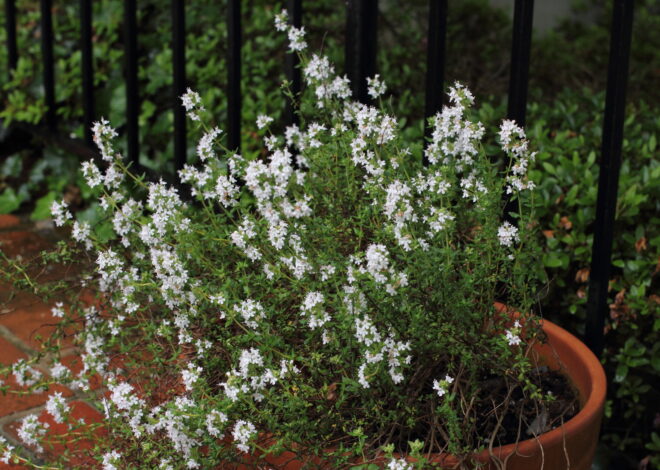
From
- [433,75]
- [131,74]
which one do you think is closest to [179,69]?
[131,74]

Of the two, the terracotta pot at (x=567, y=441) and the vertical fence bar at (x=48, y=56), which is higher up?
the vertical fence bar at (x=48, y=56)

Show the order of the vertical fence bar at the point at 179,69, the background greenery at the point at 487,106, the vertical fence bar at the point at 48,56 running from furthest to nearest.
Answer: the vertical fence bar at the point at 48,56 < the vertical fence bar at the point at 179,69 < the background greenery at the point at 487,106

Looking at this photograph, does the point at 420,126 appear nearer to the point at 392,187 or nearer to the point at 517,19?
the point at 517,19

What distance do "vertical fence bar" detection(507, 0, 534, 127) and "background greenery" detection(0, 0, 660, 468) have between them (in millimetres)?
397

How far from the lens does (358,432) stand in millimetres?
1462

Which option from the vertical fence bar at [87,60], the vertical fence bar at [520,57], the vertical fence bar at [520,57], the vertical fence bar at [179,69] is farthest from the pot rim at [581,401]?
the vertical fence bar at [87,60]

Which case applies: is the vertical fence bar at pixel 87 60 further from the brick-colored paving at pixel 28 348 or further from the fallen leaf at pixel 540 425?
the fallen leaf at pixel 540 425

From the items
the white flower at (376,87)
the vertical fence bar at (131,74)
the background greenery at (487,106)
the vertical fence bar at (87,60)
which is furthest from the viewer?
→ the vertical fence bar at (87,60)

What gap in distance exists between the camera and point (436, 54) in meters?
2.16

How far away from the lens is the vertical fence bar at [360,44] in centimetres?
237

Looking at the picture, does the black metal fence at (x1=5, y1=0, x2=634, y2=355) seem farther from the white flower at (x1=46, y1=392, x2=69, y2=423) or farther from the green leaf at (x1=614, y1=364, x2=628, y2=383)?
the white flower at (x1=46, y1=392, x2=69, y2=423)

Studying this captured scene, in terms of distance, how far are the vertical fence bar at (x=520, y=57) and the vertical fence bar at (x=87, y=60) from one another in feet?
5.71

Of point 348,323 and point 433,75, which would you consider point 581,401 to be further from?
point 433,75

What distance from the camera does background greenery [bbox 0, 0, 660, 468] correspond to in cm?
229
